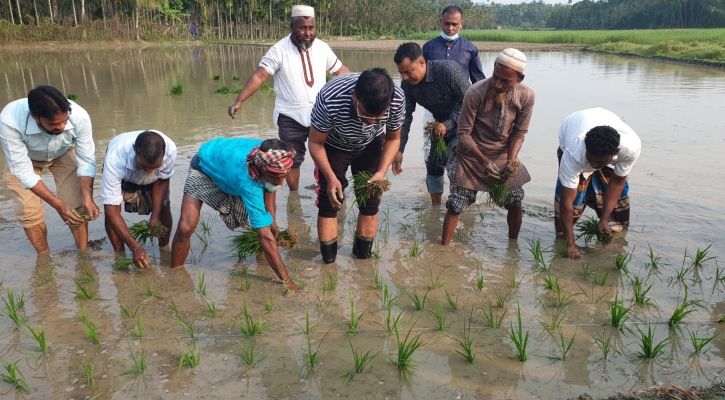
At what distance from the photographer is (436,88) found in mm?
4984

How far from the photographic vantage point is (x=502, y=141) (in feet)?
14.8

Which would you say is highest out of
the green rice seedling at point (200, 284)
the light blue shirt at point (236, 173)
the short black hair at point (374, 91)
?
the short black hair at point (374, 91)

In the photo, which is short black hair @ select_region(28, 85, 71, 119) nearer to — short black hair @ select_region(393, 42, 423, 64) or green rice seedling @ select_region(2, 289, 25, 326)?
green rice seedling @ select_region(2, 289, 25, 326)

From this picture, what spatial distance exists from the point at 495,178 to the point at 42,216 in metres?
3.79

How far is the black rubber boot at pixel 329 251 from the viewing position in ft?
14.4

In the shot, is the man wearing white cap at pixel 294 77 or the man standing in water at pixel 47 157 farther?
the man wearing white cap at pixel 294 77

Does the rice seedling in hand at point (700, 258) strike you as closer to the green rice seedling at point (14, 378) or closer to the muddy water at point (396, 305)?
the muddy water at point (396, 305)

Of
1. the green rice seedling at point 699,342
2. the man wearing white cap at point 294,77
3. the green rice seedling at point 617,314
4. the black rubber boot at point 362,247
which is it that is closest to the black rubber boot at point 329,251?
the black rubber boot at point 362,247

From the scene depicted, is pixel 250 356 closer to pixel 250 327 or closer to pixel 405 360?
pixel 250 327

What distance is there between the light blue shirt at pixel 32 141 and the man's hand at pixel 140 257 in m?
0.77

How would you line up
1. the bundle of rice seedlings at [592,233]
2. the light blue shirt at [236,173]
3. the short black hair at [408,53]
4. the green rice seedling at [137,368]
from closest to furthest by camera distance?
the green rice seedling at [137,368] < the light blue shirt at [236,173] < the short black hair at [408,53] < the bundle of rice seedlings at [592,233]

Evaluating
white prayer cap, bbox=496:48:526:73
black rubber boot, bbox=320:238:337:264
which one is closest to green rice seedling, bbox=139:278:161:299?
black rubber boot, bbox=320:238:337:264

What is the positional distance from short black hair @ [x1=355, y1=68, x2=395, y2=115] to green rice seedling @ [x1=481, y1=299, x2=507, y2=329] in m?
1.45

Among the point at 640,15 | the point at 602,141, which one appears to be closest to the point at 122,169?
the point at 602,141
